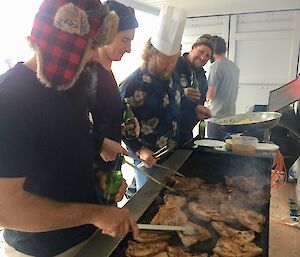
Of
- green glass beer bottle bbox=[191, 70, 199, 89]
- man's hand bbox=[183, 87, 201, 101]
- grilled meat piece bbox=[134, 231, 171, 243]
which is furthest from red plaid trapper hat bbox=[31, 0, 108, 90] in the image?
green glass beer bottle bbox=[191, 70, 199, 89]

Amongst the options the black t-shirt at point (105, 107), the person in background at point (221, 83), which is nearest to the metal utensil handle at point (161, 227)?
the black t-shirt at point (105, 107)

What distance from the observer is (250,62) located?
5.05 metres

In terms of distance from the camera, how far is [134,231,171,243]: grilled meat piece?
1.06 m

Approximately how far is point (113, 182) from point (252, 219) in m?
0.61

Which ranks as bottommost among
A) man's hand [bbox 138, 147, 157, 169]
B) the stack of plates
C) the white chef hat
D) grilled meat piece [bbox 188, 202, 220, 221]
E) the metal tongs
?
grilled meat piece [bbox 188, 202, 220, 221]

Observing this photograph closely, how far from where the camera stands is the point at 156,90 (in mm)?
1847

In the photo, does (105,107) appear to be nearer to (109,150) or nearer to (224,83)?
(109,150)

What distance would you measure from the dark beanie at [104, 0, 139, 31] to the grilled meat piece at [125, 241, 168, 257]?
1.17 m

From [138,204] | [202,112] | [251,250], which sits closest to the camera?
[251,250]

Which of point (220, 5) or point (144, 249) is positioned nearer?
point (144, 249)

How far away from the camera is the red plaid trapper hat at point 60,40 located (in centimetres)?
79

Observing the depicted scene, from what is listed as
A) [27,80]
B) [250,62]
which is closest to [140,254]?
[27,80]

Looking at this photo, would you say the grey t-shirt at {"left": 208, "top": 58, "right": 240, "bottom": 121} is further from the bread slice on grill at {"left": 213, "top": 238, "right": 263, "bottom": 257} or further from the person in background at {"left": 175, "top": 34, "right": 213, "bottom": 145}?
the bread slice on grill at {"left": 213, "top": 238, "right": 263, "bottom": 257}

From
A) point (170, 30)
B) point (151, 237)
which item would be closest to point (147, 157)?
point (151, 237)
